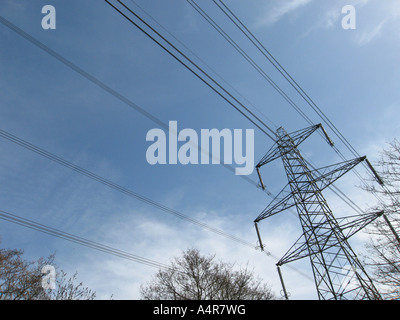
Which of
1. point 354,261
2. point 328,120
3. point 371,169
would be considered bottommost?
point 354,261

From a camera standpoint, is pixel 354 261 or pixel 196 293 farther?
pixel 196 293

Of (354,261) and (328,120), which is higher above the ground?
(328,120)

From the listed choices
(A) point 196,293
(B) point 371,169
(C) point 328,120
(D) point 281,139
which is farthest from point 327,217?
(A) point 196,293

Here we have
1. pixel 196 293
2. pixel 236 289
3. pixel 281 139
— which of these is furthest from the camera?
pixel 236 289

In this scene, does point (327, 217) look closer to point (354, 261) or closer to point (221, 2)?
point (354, 261)

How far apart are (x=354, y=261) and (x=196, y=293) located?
584 inches
